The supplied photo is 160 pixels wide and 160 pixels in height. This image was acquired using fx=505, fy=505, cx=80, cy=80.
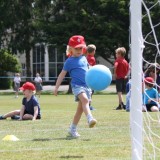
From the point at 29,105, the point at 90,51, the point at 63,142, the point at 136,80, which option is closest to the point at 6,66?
the point at 90,51

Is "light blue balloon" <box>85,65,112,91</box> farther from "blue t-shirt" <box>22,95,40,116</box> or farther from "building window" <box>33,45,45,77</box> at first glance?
"building window" <box>33,45,45,77</box>

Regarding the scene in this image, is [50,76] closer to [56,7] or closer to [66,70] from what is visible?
[56,7]

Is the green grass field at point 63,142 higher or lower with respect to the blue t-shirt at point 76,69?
lower

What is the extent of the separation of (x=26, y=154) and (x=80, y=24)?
1271 inches

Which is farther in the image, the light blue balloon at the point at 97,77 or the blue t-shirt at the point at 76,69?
the blue t-shirt at the point at 76,69

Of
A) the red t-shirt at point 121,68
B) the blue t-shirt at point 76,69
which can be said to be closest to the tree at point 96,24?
the red t-shirt at point 121,68

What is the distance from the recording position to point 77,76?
27.3 feet

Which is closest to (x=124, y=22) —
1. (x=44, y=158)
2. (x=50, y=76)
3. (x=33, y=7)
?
(x=33, y=7)

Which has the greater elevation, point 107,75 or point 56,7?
point 56,7

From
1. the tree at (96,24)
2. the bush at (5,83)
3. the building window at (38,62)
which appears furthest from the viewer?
the building window at (38,62)

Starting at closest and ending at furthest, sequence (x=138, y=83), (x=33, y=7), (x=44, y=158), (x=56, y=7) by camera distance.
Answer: (x=138, y=83)
(x=44, y=158)
(x=56, y=7)
(x=33, y=7)

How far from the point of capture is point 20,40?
44125 mm

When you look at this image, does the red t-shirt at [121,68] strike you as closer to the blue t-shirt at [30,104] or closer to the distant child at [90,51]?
the distant child at [90,51]

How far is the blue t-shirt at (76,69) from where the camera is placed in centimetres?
833
